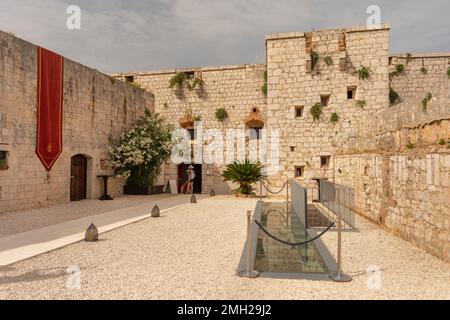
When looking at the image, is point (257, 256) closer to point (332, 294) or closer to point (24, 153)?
point (332, 294)

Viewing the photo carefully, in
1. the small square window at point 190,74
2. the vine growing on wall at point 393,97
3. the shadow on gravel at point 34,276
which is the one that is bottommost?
the shadow on gravel at point 34,276

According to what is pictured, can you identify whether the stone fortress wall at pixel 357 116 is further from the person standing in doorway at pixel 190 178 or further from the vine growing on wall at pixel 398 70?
the person standing in doorway at pixel 190 178

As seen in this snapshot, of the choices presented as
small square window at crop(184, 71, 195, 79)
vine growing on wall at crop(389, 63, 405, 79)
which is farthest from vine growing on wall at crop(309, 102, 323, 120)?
small square window at crop(184, 71, 195, 79)

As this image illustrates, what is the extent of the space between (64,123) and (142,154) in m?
3.54

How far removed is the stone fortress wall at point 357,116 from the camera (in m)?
5.01

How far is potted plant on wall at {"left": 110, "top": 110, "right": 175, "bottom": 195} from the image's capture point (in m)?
13.0

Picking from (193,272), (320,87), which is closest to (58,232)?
(193,272)

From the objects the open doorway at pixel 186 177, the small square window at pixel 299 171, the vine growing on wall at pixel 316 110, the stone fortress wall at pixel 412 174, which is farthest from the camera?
the open doorway at pixel 186 177

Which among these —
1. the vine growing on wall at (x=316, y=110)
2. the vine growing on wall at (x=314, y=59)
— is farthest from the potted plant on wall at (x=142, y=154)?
the vine growing on wall at (x=314, y=59)

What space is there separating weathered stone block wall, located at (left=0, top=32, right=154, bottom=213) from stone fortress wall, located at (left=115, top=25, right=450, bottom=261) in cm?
439

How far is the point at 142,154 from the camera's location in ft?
43.4

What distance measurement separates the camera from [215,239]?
5.69 metres

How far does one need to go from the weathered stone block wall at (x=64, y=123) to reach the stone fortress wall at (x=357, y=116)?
4.39 m
